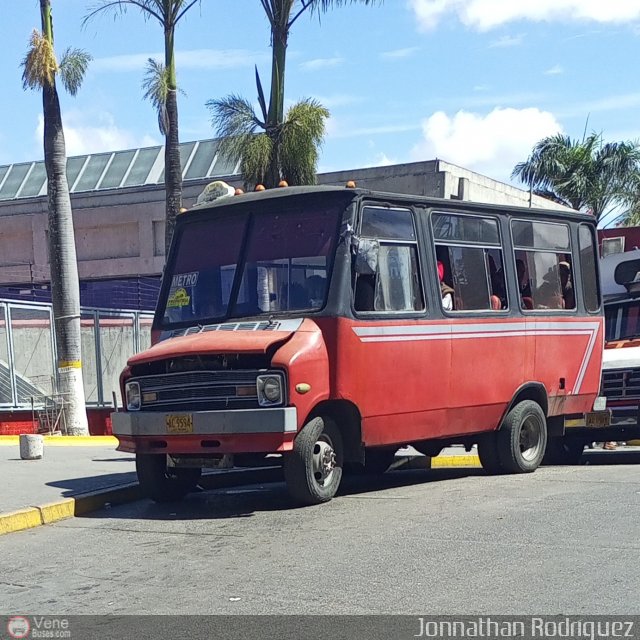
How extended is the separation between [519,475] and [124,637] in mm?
6860

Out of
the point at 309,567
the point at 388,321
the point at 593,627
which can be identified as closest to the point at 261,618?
the point at 309,567

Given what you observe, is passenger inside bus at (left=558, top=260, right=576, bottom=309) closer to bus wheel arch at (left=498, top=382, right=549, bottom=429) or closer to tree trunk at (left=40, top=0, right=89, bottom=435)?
bus wheel arch at (left=498, top=382, right=549, bottom=429)

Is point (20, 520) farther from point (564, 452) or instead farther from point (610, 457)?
point (610, 457)

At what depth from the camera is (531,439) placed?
12336 mm

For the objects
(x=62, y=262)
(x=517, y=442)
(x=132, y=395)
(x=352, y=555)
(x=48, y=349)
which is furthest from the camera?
(x=48, y=349)

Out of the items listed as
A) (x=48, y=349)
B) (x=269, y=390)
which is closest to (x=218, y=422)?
(x=269, y=390)

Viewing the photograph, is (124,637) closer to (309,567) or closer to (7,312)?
(309,567)

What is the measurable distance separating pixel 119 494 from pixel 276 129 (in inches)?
446

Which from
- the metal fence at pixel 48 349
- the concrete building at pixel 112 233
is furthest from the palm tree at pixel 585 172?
the metal fence at pixel 48 349

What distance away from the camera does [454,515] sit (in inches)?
356

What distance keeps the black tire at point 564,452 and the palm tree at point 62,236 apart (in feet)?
29.9

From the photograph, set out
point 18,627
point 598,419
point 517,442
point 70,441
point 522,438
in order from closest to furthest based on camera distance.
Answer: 1. point 18,627
2. point 517,442
3. point 522,438
4. point 598,419
5. point 70,441

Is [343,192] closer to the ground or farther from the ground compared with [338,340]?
farther from the ground

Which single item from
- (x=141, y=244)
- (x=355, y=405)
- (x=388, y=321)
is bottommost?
(x=355, y=405)
